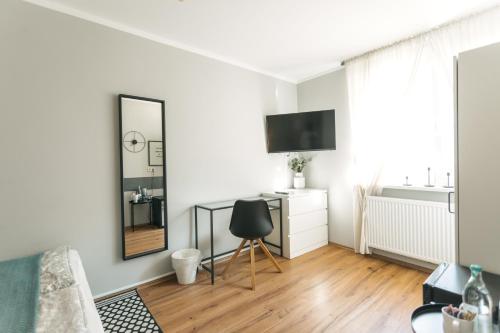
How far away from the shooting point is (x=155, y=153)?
101 inches

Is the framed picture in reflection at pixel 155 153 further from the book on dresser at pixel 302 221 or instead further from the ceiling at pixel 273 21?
the book on dresser at pixel 302 221

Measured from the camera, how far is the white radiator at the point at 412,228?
8.03ft

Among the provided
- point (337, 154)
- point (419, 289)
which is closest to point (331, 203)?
point (337, 154)

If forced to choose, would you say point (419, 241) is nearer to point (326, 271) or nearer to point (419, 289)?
point (419, 289)

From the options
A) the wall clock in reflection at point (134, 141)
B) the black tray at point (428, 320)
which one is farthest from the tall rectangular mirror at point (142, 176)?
the black tray at point (428, 320)

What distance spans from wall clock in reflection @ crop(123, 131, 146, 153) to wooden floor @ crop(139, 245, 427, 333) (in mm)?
1391

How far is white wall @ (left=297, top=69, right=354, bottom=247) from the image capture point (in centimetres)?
340

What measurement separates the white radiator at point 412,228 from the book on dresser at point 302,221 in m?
0.65

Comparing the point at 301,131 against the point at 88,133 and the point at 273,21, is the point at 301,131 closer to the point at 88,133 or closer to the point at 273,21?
the point at 273,21

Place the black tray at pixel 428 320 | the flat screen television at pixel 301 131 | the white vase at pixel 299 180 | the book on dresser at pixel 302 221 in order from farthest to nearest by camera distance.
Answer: the white vase at pixel 299 180 → the flat screen television at pixel 301 131 → the book on dresser at pixel 302 221 → the black tray at pixel 428 320

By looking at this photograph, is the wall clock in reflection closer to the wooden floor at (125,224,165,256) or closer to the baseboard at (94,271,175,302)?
the wooden floor at (125,224,165,256)

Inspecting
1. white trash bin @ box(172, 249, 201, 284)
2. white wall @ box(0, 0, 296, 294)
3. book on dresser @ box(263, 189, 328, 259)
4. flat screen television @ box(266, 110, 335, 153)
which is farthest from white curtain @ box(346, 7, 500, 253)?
white trash bin @ box(172, 249, 201, 284)

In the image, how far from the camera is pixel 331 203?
3621 mm

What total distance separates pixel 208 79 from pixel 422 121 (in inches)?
97.2
